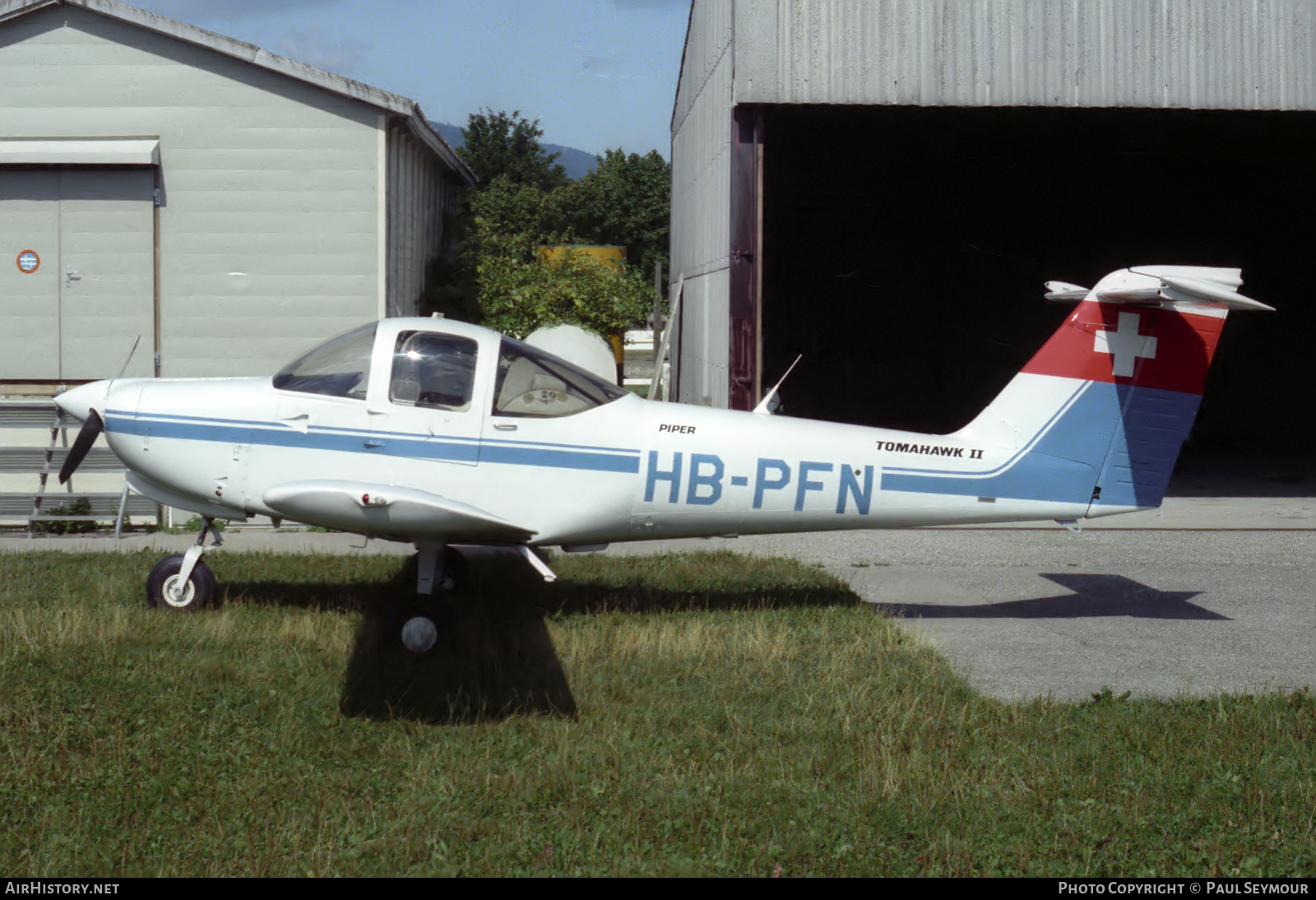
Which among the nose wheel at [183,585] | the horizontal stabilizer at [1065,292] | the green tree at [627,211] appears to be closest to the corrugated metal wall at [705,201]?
the horizontal stabilizer at [1065,292]

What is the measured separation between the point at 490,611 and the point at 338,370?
195 cm

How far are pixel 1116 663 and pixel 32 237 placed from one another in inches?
443

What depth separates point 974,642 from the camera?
7883mm

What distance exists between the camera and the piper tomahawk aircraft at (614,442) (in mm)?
7445

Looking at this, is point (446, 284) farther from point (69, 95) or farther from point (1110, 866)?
point (1110, 866)

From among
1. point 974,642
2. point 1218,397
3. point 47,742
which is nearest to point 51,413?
point 47,742

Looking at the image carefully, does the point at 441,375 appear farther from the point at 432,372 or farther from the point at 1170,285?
the point at 1170,285

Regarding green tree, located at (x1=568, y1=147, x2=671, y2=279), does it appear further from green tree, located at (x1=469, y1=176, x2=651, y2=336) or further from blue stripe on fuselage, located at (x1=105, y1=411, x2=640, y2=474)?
blue stripe on fuselage, located at (x1=105, y1=411, x2=640, y2=474)

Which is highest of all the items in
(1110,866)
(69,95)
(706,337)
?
(69,95)

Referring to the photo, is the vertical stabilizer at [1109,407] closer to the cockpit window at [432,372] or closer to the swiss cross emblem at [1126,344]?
the swiss cross emblem at [1126,344]

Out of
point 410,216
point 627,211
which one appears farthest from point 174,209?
point 627,211

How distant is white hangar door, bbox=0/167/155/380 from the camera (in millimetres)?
12711

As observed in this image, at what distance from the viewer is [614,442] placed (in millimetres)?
7699

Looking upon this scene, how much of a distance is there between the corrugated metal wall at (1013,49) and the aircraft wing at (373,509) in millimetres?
7101
